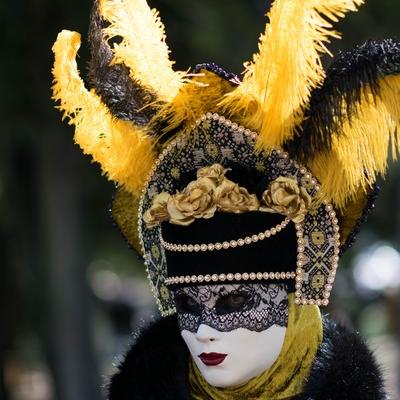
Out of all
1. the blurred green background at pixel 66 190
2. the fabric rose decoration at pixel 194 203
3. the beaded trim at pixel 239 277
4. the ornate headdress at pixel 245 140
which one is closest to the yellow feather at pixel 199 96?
the ornate headdress at pixel 245 140

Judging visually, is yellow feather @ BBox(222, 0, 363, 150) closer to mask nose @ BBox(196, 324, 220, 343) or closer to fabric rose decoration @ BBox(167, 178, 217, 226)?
fabric rose decoration @ BBox(167, 178, 217, 226)

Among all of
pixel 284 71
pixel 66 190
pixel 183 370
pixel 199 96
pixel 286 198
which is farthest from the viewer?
pixel 66 190

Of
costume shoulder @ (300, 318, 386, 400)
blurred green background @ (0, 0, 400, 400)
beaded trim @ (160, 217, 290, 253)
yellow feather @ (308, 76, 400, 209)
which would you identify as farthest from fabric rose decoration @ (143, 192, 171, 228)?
blurred green background @ (0, 0, 400, 400)

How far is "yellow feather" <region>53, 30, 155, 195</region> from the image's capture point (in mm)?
3930

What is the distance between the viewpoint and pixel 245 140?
12.1ft

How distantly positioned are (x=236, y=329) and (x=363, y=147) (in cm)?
67

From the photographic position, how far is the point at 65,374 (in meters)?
12.0

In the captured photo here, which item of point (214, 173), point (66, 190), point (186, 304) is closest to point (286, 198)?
point (214, 173)

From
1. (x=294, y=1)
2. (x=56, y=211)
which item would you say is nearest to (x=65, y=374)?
(x=56, y=211)

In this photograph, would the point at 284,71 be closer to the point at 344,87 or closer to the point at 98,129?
the point at 344,87

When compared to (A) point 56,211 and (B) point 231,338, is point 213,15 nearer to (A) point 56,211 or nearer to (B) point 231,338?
(A) point 56,211

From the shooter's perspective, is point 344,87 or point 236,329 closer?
point 344,87

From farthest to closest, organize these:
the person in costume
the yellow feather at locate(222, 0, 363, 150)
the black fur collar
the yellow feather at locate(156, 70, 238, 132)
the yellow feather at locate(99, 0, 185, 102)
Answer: the yellow feather at locate(99, 0, 185, 102), the yellow feather at locate(156, 70, 238, 132), the black fur collar, the person in costume, the yellow feather at locate(222, 0, 363, 150)

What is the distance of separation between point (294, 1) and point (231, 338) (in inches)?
40.6
